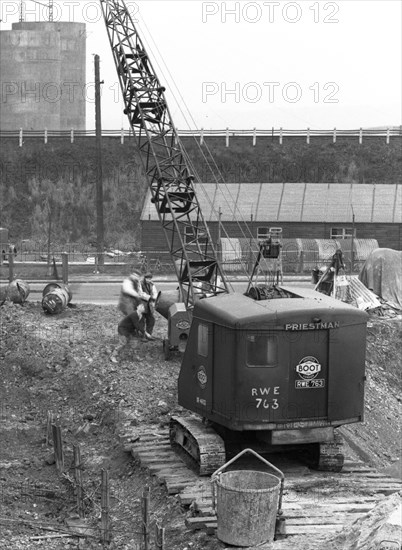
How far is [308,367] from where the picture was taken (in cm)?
1357

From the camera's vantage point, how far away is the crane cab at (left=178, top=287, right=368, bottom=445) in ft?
44.2

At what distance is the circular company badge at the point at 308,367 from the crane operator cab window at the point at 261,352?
35cm

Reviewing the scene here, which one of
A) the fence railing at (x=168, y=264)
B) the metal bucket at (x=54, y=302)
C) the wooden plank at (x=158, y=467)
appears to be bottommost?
the wooden plank at (x=158, y=467)

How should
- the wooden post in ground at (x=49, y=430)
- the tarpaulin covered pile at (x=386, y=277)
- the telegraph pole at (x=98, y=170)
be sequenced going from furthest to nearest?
1. the telegraph pole at (x=98, y=170)
2. the tarpaulin covered pile at (x=386, y=277)
3. the wooden post in ground at (x=49, y=430)

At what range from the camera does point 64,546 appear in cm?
1297

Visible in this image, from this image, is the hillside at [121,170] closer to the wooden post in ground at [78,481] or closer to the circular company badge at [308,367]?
the wooden post in ground at [78,481]


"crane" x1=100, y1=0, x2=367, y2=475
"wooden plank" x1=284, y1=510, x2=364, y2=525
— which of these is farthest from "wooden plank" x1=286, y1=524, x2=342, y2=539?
"crane" x1=100, y1=0, x2=367, y2=475

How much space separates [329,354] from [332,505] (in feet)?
6.60

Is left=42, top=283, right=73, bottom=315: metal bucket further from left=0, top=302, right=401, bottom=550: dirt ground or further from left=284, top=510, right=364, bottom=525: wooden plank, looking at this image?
left=284, top=510, right=364, bottom=525: wooden plank

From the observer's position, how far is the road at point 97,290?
3000cm

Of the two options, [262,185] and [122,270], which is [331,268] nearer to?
[122,270]

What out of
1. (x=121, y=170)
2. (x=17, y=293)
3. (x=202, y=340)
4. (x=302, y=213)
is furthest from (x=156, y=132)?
(x=121, y=170)

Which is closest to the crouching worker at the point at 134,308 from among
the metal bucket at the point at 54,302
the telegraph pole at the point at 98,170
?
the metal bucket at the point at 54,302

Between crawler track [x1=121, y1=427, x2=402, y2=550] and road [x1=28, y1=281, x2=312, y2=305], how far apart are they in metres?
13.9
